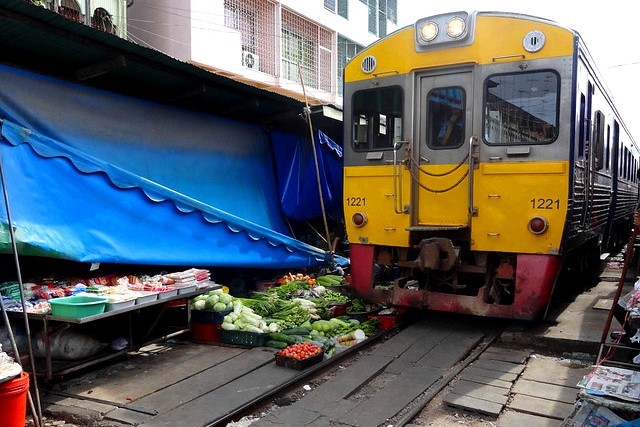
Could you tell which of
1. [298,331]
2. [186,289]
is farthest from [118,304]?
[298,331]

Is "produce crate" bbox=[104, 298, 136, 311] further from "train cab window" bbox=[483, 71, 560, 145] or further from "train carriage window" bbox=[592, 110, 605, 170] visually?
"train carriage window" bbox=[592, 110, 605, 170]

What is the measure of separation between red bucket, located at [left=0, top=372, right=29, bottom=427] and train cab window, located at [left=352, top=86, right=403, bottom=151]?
15.0ft

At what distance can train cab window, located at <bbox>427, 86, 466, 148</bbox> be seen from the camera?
615 cm

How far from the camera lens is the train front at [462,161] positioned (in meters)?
5.59

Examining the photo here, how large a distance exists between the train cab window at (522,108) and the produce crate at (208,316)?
3.60 meters

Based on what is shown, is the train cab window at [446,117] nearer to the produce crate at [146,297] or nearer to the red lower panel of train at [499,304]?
the red lower panel of train at [499,304]

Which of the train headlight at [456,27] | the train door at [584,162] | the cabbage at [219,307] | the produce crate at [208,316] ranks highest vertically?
the train headlight at [456,27]

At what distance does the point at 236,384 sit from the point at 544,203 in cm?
358

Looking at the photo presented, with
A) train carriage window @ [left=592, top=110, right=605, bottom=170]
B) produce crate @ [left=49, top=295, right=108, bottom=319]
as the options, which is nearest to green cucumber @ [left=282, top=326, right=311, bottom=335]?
produce crate @ [left=49, top=295, right=108, bottom=319]

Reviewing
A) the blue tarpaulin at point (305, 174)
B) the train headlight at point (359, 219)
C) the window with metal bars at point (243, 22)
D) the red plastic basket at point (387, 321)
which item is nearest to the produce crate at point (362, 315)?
the red plastic basket at point (387, 321)

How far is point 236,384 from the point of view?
185 inches

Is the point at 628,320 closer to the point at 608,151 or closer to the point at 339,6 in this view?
the point at 608,151

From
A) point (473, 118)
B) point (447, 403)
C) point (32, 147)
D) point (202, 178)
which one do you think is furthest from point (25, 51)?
point (447, 403)

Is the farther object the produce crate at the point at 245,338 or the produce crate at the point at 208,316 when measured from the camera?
the produce crate at the point at 208,316
